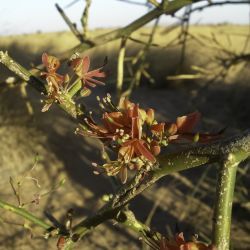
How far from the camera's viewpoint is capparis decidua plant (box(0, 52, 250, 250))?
24.9 inches

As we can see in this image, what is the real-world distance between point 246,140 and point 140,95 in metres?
6.27

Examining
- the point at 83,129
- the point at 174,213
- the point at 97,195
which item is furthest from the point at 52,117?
the point at 83,129

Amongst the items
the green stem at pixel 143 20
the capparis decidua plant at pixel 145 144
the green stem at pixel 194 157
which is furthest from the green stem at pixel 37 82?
the green stem at pixel 143 20

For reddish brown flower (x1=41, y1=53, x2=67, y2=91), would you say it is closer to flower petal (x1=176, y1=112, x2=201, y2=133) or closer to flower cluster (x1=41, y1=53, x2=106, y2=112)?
flower cluster (x1=41, y1=53, x2=106, y2=112)

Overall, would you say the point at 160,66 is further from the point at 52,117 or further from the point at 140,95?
the point at 52,117

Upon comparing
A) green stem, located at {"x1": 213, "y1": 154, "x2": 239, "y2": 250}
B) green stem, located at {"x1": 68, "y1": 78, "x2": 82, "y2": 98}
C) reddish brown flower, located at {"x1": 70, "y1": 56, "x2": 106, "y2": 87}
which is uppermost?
reddish brown flower, located at {"x1": 70, "y1": 56, "x2": 106, "y2": 87}

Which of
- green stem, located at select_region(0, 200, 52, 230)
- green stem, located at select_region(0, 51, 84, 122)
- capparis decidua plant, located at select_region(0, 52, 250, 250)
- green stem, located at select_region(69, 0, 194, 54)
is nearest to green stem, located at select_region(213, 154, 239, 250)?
capparis decidua plant, located at select_region(0, 52, 250, 250)

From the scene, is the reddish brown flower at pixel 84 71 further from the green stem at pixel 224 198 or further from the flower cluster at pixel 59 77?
the green stem at pixel 224 198

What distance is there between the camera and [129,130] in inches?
27.7

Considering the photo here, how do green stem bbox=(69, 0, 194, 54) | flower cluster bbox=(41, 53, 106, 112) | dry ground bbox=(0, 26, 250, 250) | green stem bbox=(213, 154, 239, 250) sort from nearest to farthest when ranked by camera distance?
green stem bbox=(213, 154, 239, 250) < flower cluster bbox=(41, 53, 106, 112) < green stem bbox=(69, 0, 194, 54) < dry ground bbox=(0, 26, 250, 250)

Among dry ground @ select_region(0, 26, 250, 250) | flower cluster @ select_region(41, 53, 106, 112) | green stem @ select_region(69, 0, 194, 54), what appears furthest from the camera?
dry ground @ select_region(0, 26, 250, 250)

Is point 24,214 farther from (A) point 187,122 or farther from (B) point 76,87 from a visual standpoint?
(A) point 187,122

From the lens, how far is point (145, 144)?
0.69 metres

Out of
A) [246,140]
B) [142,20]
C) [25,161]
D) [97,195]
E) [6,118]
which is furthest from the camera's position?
[6,118]
